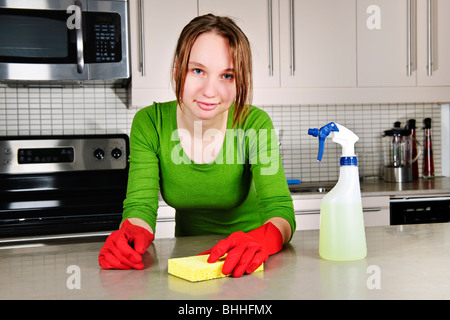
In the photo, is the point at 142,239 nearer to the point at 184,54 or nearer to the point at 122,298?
the point at 122,298

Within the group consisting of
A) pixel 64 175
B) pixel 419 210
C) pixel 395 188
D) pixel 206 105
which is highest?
pixel 206 105

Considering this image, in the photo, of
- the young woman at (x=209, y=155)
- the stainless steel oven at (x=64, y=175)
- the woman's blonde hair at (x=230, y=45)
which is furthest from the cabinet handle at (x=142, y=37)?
the woman's blonde hair at (x=230, y=45)

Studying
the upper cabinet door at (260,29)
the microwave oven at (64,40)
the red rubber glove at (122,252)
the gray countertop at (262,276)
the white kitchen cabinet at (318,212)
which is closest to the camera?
the gray countertop at (262,276)

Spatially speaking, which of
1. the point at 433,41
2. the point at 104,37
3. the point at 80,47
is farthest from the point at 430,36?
the point at 80,47

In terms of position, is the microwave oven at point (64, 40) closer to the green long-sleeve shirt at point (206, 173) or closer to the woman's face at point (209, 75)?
the green long-sleeve shirt at point (206, 173)

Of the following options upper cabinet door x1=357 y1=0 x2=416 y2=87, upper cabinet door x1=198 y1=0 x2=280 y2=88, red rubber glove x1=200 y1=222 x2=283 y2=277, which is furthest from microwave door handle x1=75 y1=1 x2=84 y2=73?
red rubber glove x1=200 y1=222 x2=283 y2=277

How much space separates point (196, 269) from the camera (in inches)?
33.1

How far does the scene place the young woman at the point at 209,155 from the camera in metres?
1.17

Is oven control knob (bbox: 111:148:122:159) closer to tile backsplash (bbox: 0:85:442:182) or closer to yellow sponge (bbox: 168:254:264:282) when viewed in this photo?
tile backsplash (bbox: 0:85:442:182)

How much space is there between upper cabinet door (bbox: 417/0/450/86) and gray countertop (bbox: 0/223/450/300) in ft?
5.85

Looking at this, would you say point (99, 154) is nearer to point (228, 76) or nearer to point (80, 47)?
point (80, 47)

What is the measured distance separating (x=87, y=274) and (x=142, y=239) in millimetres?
151

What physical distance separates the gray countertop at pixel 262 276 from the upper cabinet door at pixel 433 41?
1.78 meters

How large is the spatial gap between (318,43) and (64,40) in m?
1.30
